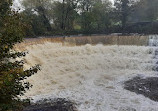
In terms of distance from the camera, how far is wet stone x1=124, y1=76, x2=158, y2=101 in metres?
7.98

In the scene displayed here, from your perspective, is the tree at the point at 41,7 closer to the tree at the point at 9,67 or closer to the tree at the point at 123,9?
the tree at the point at 123,9

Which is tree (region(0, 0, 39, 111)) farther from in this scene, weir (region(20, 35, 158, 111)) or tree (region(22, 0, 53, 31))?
tree (region(22, 0, 53, 31))

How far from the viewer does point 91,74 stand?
11273 millimetres

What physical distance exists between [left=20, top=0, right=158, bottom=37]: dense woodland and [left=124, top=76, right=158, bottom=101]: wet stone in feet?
49.0

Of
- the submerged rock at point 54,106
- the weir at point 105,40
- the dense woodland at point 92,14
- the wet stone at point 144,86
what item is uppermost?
the dense woodland at point 92,14

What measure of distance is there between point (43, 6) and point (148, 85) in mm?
19465

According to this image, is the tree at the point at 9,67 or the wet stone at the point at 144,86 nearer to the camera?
the tree at the point at 9,67

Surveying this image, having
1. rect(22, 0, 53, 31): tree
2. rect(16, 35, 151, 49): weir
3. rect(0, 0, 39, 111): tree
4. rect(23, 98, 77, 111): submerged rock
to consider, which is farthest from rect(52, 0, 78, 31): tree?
rect(0, 0, 39, 111): tree

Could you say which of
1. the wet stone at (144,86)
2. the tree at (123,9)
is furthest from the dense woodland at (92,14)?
the wet stone at (144,86)

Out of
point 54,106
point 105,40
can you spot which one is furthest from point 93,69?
point 105,40

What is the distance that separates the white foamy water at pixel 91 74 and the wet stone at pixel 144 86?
0.33m

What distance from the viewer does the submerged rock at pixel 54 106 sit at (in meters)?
6.62

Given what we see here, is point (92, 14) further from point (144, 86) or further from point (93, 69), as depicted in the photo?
point (144, 86)

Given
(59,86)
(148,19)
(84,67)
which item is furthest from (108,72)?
(148,19)
